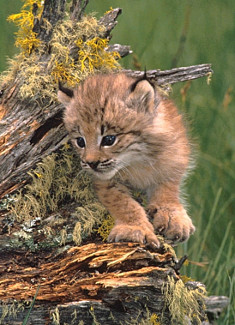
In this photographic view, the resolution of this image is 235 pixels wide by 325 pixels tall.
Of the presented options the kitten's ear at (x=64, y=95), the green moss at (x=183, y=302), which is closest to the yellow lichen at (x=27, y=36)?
the kitten's ear at (x=64, y=95)

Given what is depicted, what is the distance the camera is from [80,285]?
350cm

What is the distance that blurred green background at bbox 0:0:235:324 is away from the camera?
526 cm

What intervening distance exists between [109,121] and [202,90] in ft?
8.99

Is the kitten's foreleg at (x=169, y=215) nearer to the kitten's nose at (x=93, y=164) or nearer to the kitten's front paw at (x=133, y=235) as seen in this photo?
the kitten's front paw at (x=133, y=235)

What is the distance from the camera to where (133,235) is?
3760 mm

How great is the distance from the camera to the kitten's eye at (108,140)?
161 inches

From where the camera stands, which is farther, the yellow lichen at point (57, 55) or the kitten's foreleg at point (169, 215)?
the yellow lichen at point (57, 55)

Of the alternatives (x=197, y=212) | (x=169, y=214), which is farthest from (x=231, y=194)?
(x=169, y=214)

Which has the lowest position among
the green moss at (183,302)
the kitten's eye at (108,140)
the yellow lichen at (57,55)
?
the green moss at (183,302)

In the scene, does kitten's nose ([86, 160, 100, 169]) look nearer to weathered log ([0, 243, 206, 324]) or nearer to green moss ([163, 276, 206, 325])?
weathered log ([0, 243, 206, 324])

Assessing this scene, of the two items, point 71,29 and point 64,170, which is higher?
point 71,29

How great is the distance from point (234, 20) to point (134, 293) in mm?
4739

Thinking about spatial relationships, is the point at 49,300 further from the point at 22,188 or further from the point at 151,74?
the point at 151,74

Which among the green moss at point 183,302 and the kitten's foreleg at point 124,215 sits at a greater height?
the kitten's foreleg at point 124,215
